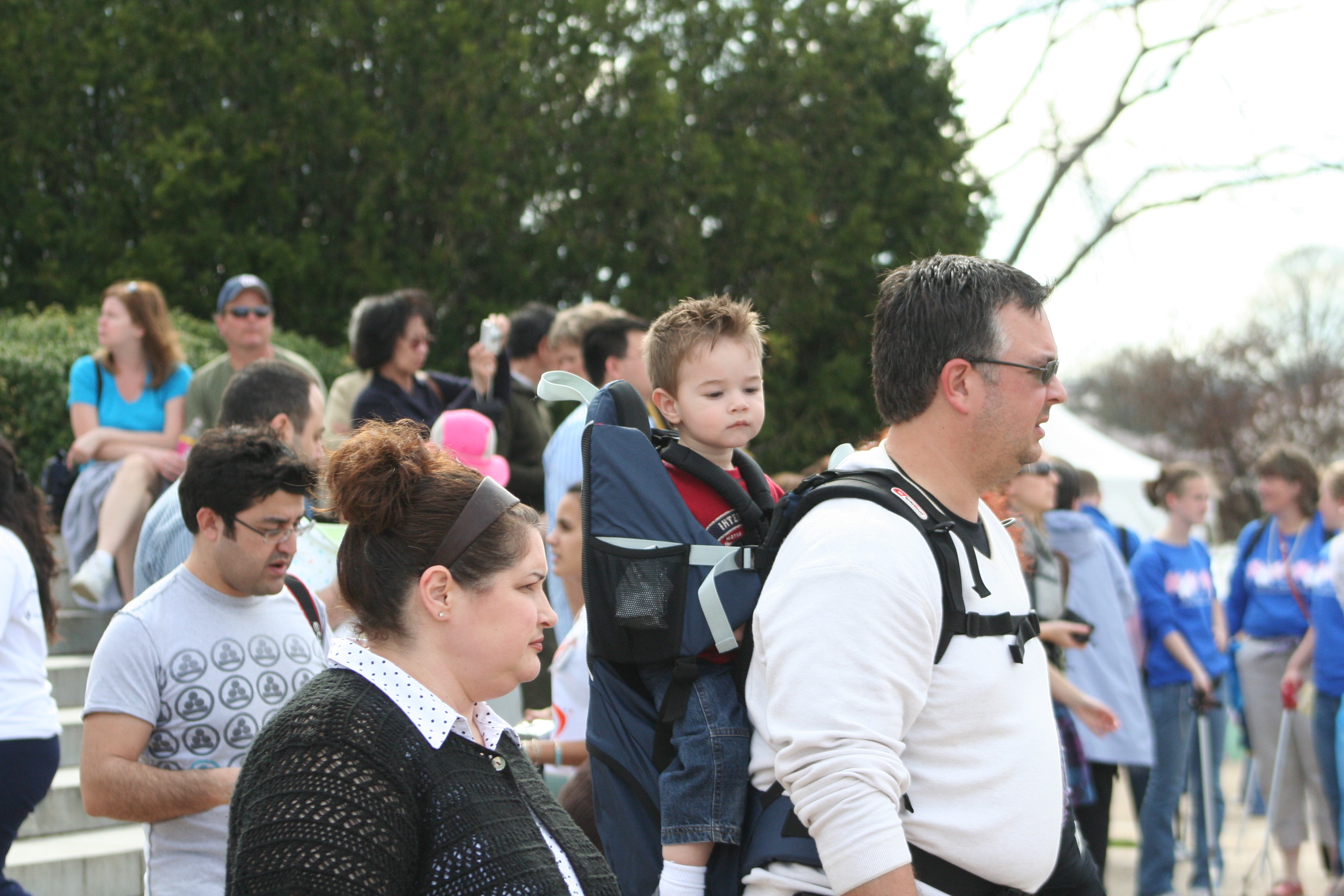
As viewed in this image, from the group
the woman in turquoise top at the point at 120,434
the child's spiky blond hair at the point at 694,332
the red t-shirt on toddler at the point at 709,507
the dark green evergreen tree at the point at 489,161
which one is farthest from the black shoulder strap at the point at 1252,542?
the woman in turquoise top at the point at 120,434

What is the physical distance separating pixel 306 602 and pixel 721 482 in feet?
4.49

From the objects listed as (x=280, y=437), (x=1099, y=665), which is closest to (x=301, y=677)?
(x=280, y=437)

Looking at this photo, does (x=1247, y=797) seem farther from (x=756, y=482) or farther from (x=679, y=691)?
(x=679, y=691)

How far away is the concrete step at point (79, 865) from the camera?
441 centimetres

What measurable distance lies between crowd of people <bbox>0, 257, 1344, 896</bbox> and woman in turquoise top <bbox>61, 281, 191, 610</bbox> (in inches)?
64.3

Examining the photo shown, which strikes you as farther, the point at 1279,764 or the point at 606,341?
Answer: the point at 1279,764

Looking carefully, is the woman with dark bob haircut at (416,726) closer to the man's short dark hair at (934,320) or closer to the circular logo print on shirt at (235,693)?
the man's short dark hair at (934,320)

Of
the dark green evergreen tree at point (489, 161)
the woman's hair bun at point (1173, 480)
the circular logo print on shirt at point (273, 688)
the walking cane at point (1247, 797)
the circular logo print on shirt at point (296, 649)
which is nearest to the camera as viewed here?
the circular logo print on shirt at point (273, 688)

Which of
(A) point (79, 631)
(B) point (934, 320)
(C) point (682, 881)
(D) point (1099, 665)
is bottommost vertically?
(D) point (1099, 665)

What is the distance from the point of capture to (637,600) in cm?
229

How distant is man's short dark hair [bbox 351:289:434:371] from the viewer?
574cm

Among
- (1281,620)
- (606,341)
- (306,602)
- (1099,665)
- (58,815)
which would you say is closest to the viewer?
(306,602)

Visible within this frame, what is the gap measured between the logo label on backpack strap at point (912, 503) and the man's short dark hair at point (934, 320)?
0.20m

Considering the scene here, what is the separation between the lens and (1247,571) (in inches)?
280
